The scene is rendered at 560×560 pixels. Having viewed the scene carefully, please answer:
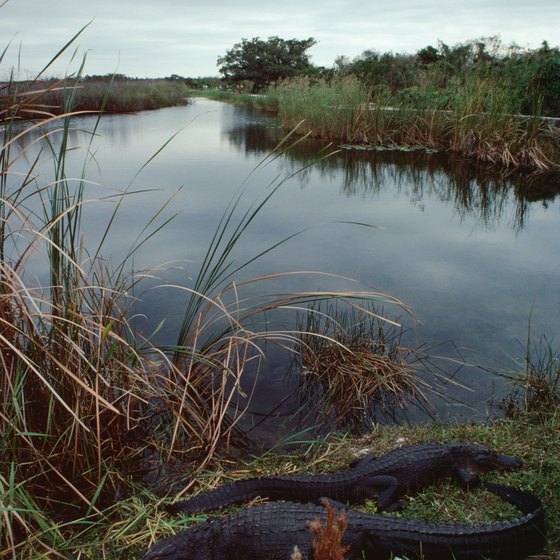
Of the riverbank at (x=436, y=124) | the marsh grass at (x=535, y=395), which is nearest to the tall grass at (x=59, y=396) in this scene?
the marsh grass at (x=535, y=395)

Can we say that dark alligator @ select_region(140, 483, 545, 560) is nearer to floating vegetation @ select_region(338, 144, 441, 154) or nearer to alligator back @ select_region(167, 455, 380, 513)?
alligator back @ select_region(167, 455, 380, 513)

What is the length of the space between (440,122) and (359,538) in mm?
10574

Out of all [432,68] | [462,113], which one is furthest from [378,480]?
[432,68]

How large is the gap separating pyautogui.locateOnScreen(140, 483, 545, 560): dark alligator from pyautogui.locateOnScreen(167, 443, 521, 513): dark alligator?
0.88 feet

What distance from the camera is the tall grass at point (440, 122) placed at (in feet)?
31.3

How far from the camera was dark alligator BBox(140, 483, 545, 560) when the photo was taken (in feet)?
6.06

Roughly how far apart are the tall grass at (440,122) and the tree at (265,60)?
28.7 metres

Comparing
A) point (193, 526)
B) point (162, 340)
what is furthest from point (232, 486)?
point (162, 340)

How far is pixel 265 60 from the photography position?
41344mm

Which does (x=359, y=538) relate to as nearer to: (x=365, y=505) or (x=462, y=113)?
(x=365, y=505)

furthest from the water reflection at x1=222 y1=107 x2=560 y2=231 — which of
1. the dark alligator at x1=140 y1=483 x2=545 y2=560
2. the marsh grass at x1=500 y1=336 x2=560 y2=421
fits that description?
the dark alligator at x1=140 y1=483 x2=545 y2=560

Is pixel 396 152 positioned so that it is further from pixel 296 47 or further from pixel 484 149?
pixel 296 47

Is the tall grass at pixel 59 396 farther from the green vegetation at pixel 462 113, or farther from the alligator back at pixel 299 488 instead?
the green vegetation at pixel 462 113

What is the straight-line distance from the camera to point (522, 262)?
569cm
